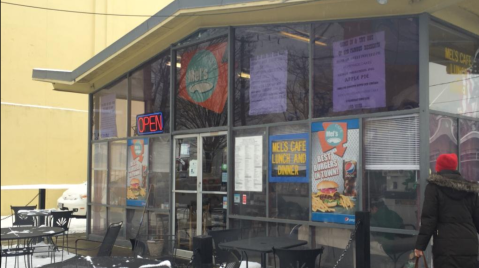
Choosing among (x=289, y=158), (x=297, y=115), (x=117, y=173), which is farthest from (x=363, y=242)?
(x=117, y=173)

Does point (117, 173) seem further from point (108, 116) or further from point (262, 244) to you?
point (262, 244)

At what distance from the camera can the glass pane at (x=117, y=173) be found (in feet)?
35.2

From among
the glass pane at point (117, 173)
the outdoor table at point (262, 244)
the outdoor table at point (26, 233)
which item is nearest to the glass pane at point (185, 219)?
the glass pane at point (117, 173)

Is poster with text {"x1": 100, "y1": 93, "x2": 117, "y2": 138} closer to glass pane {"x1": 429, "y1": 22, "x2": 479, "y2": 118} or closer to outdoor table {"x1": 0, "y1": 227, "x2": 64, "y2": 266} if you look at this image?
outdoor table {"x1": 0, "y1": 227, "x2": 64, "y2": 266}

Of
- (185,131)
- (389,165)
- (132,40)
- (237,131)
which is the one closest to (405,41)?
(389,165)

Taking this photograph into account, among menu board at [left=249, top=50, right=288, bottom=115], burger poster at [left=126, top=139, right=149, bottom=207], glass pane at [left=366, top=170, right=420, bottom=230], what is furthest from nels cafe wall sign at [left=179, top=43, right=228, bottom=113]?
glass pane at [left=366, top=170, right=420, bottom=230]

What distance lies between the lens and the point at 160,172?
980 cm

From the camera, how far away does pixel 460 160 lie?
6.33m

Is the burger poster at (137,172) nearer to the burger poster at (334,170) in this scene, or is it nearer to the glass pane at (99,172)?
the glass pane at (99,172)

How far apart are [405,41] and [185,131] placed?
4.55 metres

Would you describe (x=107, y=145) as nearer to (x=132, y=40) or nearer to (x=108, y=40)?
(x=132, y=40)

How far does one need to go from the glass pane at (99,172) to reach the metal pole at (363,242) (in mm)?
7616

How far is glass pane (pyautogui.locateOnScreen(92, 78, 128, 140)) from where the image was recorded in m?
10.9

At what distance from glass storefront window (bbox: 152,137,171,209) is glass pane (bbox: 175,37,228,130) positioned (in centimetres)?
63
